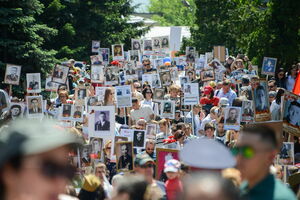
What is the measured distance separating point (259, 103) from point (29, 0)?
12297mm

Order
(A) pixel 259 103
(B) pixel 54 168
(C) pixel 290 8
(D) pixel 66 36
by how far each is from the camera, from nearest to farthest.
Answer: (B) pixel 54 168 → (A) pixel 259 103 → (C) pixel 290 8 → (D) pixel 66 36

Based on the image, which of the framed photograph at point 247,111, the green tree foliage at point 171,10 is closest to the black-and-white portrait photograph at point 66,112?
the framed photograph at point 247,111

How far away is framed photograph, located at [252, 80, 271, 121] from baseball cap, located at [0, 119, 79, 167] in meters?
9.19

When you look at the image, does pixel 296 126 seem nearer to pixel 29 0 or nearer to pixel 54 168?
pixel 54 168

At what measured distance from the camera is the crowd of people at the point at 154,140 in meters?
2.85

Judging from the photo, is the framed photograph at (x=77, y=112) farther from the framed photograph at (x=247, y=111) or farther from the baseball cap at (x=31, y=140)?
the baseball cap at (x=31, y=140)

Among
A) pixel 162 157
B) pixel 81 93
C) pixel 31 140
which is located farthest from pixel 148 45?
pixel 31 140

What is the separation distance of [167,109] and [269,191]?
1006 centimetres

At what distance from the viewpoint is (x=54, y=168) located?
2.80 metres

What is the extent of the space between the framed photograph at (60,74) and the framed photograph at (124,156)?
302 inches

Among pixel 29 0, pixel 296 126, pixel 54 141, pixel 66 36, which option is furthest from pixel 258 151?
pixel 66 36

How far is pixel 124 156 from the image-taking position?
9.62 meters

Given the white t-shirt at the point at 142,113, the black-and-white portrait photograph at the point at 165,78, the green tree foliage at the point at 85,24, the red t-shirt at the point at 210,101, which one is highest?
the green tree foliage at the point at 85,24

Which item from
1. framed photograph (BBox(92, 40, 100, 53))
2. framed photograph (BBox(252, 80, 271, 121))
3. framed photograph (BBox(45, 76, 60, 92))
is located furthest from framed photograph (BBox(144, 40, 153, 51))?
framed photograph (BBox(252, 80, 271, 121))
